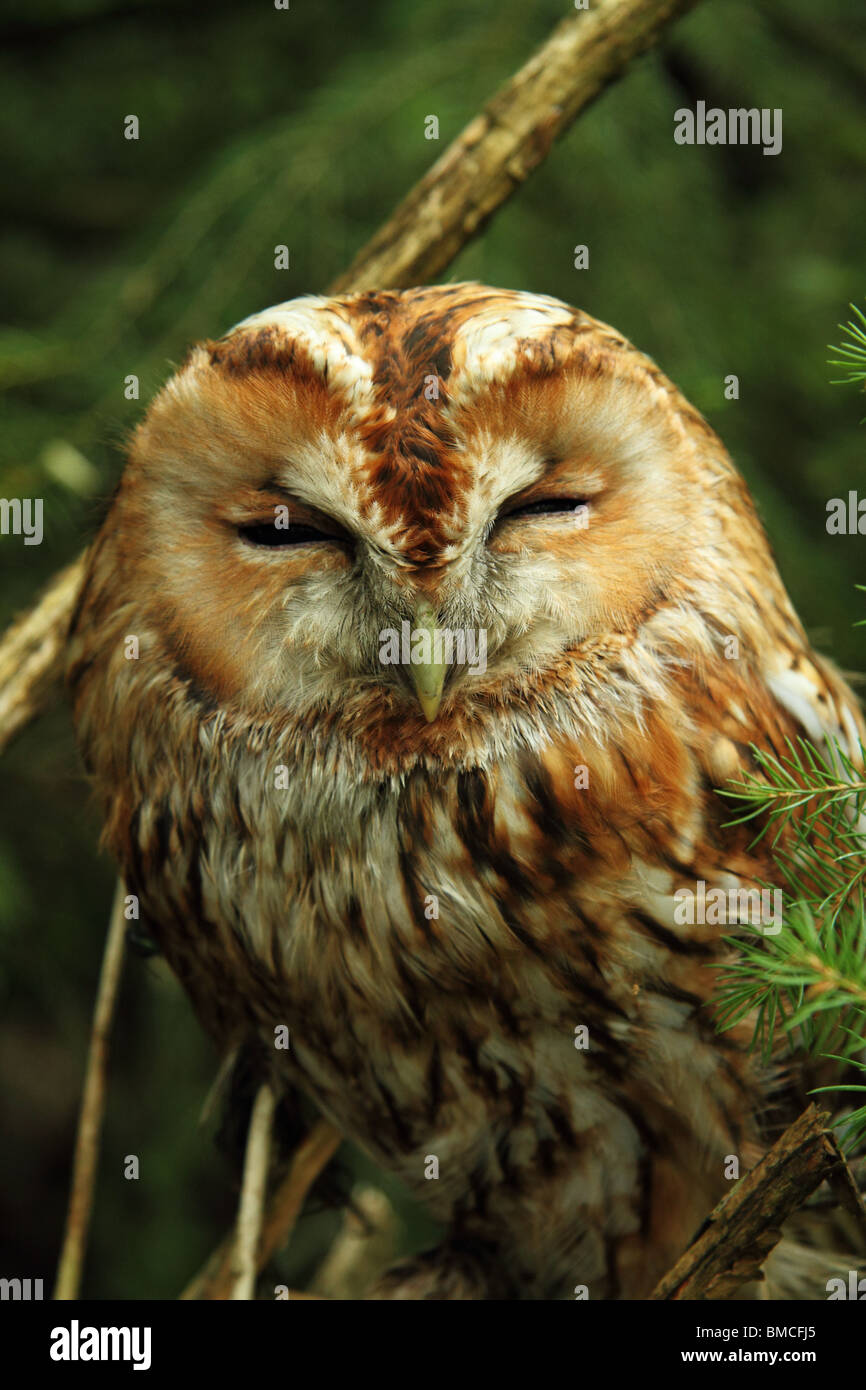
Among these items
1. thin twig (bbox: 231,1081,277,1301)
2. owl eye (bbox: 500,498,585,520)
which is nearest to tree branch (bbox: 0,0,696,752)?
owl eye (bbox: 500,498,585,520)

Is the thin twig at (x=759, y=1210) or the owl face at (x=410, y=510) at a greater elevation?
the owl face at (x=410, y=510)

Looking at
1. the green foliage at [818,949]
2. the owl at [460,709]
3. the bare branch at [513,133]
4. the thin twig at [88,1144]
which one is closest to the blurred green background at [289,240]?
the thin twig at [88,1144]

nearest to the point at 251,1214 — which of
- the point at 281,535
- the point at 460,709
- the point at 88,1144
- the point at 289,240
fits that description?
the point at 88,1144

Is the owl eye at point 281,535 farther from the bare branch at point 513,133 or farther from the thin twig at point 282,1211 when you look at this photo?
the thin twig at point 282,1211

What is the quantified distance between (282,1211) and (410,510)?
120 cm

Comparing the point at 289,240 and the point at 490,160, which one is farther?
the point at 289,240

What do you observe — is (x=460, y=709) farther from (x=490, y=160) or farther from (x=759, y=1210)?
(x=490, y=160)

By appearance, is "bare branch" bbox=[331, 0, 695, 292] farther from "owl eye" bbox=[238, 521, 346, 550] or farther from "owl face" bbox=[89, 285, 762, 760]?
"owl eye" bbox=[238, 521, 346, 550]

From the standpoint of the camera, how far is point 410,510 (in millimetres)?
1223

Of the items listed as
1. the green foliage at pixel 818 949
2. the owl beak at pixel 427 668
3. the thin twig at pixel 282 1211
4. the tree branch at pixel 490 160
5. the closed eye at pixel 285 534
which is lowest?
the thin twig at pixel 282 1211

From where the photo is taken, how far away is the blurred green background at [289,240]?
2373mm

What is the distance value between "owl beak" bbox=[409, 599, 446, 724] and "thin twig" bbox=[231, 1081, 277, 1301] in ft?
2.61

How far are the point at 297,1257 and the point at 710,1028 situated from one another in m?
2.01
